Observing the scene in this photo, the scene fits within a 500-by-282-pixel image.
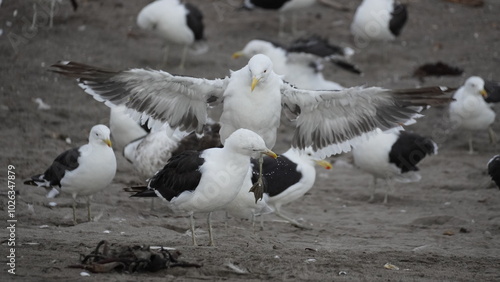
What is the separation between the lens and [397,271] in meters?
5.90

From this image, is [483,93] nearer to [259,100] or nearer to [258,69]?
[259,100]

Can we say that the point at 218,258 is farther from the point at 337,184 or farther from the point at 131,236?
the point at 337,184

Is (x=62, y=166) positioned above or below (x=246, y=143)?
below

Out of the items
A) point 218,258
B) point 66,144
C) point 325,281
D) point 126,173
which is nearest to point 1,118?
point 66,144

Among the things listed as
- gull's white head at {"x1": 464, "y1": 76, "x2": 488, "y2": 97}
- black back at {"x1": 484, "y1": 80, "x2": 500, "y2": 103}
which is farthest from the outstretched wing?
black back at {"x1": 484, "y1": 80, "x2": 500, "y2": 103}

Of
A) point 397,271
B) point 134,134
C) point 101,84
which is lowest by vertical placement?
point 397,271

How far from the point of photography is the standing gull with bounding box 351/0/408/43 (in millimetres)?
13445

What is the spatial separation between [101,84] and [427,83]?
6737mm

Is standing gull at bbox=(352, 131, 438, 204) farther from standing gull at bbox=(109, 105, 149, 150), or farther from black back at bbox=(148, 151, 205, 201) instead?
black back at bbox=(148, 151, 205, 201)

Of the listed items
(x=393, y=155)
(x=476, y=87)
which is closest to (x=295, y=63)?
(x=476, y=87)

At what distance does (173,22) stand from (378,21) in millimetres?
3319

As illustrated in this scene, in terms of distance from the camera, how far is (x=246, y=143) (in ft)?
20.5

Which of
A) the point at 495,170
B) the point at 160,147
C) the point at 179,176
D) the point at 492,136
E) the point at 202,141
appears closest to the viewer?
the point at 179,176

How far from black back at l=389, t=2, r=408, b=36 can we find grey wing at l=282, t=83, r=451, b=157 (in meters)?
6.48
